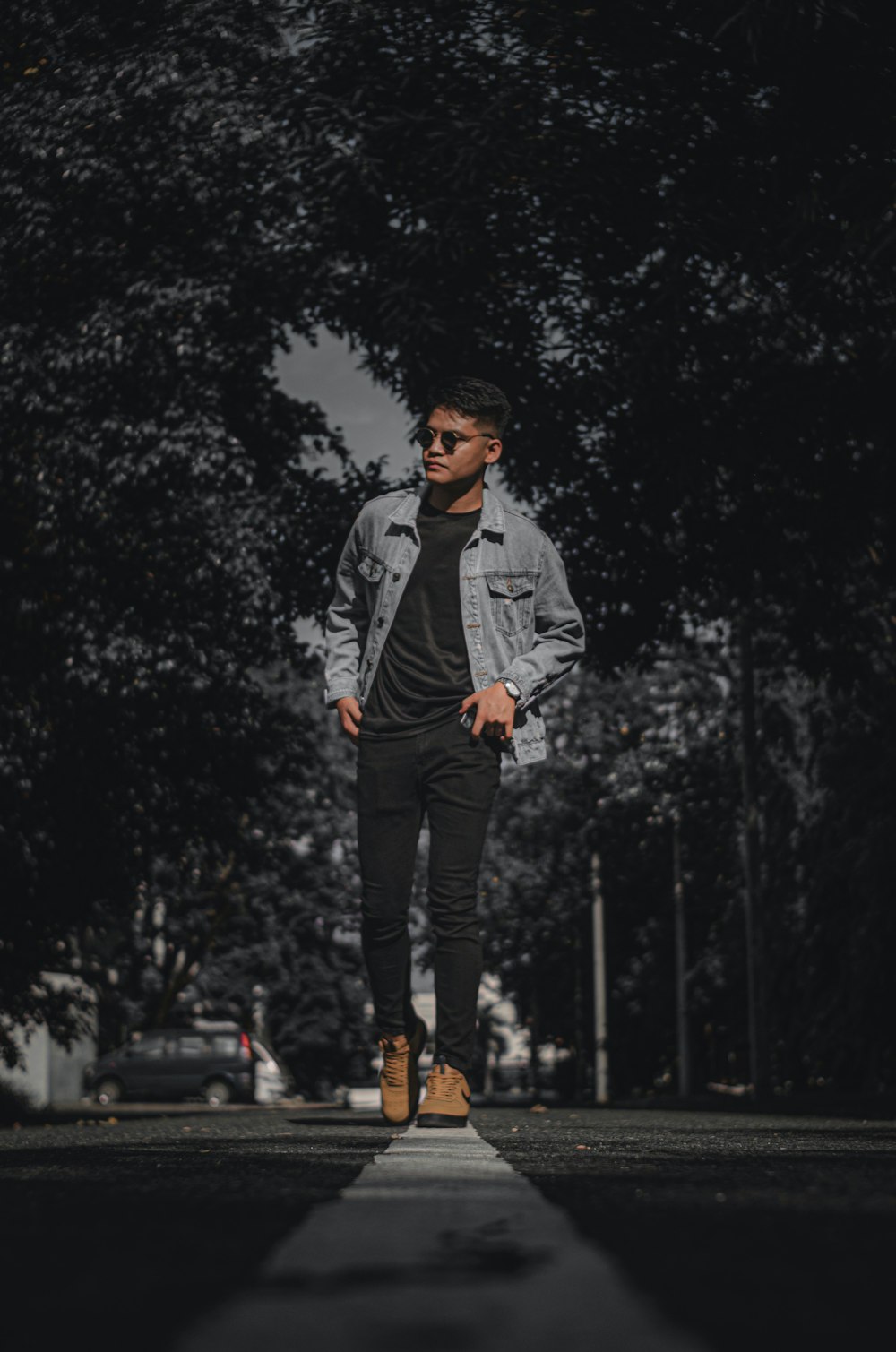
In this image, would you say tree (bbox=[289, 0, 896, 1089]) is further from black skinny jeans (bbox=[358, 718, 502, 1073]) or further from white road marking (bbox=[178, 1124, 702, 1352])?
white road marking (bbox=[178, 1124, 702, 1352])

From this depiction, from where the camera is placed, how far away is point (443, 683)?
19.4 feet

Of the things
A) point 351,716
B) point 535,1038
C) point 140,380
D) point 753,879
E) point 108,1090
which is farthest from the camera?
point 535,1038

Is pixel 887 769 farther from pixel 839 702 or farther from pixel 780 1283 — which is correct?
pixel 780 1283

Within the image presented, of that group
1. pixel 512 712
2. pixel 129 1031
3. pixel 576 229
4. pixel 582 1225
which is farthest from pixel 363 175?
pixel 129 1031

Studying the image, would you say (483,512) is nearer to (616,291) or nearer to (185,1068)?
(616,291)

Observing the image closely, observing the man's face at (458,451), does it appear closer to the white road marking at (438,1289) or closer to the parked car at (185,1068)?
the white road marking at (438,1289)

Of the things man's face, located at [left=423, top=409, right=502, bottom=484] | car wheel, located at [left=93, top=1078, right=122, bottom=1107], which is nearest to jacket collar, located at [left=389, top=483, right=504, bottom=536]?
man's face, located at [left=423, top=409, right=502, bottom=484]

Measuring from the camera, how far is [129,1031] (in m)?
50.2

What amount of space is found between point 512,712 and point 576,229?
9851 millimetres

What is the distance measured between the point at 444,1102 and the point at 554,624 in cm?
163

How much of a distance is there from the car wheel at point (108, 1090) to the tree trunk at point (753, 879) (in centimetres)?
2228

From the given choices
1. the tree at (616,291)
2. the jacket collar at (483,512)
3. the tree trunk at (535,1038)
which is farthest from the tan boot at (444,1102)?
the tree trunk at (535,1038)

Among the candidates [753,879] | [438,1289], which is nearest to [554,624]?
[438,1289]

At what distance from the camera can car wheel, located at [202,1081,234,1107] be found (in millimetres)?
42531
